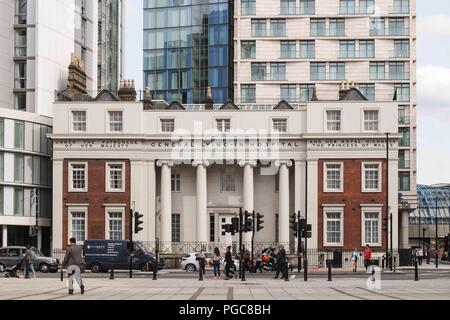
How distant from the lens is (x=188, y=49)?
461 feet

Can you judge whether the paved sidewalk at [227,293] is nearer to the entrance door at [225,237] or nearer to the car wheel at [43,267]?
the car wheel at [43,267]

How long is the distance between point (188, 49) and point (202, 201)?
56108 millimetres

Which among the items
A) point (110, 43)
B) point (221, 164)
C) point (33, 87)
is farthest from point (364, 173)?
point (110, 43)

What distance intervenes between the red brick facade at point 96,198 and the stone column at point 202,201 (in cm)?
596

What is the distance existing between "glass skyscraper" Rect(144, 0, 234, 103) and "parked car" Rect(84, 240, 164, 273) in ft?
229

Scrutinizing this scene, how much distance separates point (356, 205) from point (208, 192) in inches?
514

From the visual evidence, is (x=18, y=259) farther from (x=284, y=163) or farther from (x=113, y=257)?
(x=284, y=163)

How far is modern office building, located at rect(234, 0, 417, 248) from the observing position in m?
123

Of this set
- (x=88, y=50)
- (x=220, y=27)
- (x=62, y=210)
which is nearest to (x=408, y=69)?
(x=220, y=27)

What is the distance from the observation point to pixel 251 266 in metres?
68.5

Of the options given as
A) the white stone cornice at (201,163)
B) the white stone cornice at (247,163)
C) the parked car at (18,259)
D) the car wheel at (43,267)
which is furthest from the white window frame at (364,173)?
the car wheel at (43,267)

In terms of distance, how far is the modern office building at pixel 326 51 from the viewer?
404ft

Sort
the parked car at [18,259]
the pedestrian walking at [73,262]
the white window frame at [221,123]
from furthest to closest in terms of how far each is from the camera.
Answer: the white window frame at [221,123], the parked car at [18,259], the pedestrian walking at [73,262]
